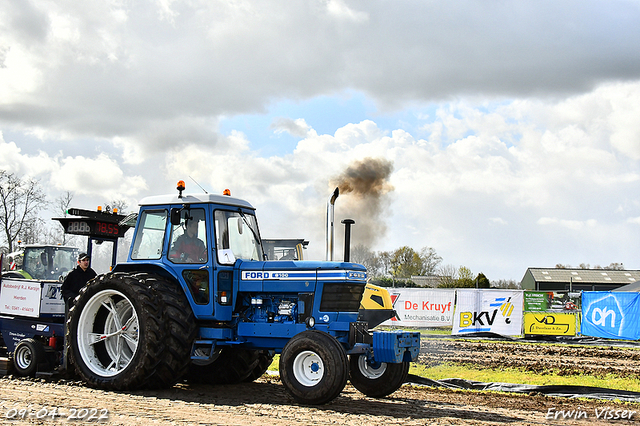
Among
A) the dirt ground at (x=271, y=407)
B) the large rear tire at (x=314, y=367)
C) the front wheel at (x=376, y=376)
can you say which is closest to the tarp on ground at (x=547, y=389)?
the dirt ground at (x=271, y=407)

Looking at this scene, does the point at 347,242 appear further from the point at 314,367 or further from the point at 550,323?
the point at 550,323

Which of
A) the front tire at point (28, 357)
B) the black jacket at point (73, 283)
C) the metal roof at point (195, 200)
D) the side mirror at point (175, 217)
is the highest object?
the metal roof at point (195, 200)

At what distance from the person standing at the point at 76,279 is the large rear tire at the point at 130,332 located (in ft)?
2.88

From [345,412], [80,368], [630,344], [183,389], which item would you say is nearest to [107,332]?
[80,368]

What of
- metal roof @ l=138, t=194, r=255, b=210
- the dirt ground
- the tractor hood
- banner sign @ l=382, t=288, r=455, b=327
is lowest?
the dirt ground

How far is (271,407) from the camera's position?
7.47m

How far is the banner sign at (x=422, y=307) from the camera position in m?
21.6

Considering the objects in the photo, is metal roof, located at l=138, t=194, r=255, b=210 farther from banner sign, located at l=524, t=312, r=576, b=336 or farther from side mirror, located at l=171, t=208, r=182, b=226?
banner sign, located at l=524, t=312, r=576, b=336

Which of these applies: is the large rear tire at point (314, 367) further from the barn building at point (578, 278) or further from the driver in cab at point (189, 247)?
the barn building at point (578, 278)

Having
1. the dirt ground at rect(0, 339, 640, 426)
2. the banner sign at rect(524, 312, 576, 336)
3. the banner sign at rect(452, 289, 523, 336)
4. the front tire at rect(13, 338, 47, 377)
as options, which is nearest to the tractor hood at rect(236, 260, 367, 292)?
the dirt ground at rect(0, 339, 640, 426)

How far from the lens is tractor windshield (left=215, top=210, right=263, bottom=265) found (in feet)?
28.1

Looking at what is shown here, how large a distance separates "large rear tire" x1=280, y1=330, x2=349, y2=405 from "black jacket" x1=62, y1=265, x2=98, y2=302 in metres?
4.04

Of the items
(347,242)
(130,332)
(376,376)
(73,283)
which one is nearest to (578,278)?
(347,242)

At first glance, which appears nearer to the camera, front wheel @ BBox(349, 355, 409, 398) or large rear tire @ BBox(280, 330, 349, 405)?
large rear tire @ BBox(280, 330, 349, 405)
